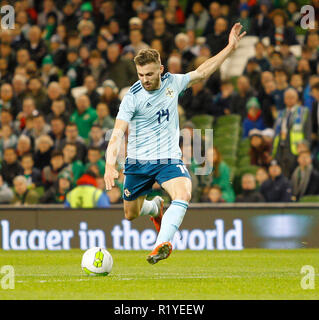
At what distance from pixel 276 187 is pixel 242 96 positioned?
2.95 m

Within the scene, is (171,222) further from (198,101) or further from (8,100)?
(8,100)

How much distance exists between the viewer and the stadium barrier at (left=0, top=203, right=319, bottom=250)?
572 inches

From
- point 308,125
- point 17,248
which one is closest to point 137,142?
point 17,248

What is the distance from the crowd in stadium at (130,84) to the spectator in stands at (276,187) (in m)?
0.02

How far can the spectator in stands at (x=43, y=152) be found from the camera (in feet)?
57.8

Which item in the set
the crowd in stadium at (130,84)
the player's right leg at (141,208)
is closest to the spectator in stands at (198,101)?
the crowd in stadium at (130,84)

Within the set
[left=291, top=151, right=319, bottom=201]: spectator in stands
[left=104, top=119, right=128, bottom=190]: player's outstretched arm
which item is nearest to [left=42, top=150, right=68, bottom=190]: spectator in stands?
[left=291, top=151, right=319, bottom=201]: spectator in stands

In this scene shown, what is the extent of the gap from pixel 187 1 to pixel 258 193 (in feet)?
24.5

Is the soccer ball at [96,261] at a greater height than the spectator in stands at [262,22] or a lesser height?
lesser

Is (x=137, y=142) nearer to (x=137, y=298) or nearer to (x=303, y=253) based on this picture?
(x=137, y=298)

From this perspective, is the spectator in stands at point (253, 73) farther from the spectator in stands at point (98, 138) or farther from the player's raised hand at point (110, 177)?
the player's raised hand at point (110, 177)

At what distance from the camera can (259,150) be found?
1666cm

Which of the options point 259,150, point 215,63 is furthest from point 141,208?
point 259,150

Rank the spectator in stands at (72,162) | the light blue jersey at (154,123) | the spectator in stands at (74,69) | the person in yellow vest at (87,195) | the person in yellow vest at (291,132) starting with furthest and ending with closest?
the spectator in stands at (74,69) < the spectator in stands at (72,162) < the person in yellow vest at (291,132) < the person in yellow vest at (87,195) < the light blue jersey at (154,123)
